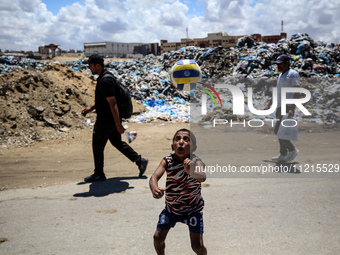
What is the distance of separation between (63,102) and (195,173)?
27.5 ft

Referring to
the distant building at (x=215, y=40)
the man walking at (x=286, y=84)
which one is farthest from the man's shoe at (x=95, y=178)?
the distant building at (x=215, y=40)

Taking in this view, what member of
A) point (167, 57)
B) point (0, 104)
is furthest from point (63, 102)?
point (167, 57)

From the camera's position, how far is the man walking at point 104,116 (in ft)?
12.8

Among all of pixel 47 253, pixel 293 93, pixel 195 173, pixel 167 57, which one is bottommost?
pixel 47 253

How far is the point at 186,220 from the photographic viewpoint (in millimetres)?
2021

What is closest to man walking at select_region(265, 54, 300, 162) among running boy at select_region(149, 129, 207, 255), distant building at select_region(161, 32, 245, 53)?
running boy at select_region(149, 129, 207, 255)

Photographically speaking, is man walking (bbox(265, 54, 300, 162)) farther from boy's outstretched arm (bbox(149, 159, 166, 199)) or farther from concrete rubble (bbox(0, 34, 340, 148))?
concrete rubble (bbox(0, 34, 340, 148))

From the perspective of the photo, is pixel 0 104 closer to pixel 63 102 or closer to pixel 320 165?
pixel 63 102

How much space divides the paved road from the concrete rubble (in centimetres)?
397

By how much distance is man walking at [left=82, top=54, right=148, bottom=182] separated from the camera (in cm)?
389

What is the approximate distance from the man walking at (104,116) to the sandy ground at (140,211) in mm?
313

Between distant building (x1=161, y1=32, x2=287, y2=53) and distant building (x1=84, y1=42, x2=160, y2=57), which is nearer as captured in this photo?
distant building (x1=161, y1=32, x2=287, y2=53)

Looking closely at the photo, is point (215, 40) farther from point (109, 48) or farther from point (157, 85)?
point (109, 48)

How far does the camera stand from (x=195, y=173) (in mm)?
1922
